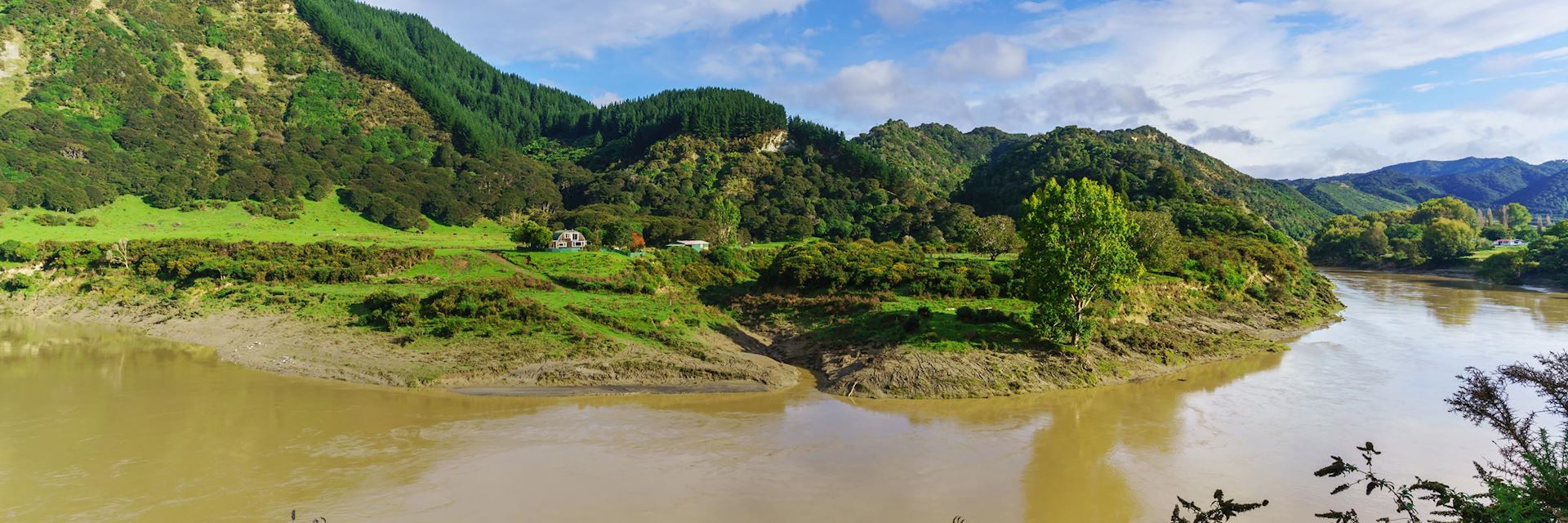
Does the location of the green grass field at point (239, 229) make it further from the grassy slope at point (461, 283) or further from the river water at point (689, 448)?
the river water at point (689, 448)

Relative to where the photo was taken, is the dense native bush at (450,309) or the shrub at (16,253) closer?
the dense native bush at (450,309)

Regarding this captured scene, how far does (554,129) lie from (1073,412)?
15205cm

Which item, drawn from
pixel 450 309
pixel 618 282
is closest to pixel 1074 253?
pixel 618 282

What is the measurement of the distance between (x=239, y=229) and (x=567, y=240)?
125 ft

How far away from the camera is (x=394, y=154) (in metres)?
108

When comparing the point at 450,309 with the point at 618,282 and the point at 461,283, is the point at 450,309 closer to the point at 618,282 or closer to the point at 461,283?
the point at 461,283

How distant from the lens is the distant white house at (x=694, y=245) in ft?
206

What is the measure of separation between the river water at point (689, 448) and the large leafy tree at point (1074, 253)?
3936 millimetres

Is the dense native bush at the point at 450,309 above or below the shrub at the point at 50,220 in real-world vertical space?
below

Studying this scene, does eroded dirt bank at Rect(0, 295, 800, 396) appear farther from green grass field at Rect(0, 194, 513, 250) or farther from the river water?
green grass field at Rect(0, 194, 513, 250)

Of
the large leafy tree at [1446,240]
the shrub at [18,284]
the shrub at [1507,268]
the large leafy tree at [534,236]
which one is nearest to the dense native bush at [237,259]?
the shrub at [18,284]

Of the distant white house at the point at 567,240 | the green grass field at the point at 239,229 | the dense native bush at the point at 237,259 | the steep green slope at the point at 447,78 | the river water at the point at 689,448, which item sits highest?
the steep green slope at the point at 447,78

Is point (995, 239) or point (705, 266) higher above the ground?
point (995, 239)

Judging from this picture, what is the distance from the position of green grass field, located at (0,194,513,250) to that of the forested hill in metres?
1.99
